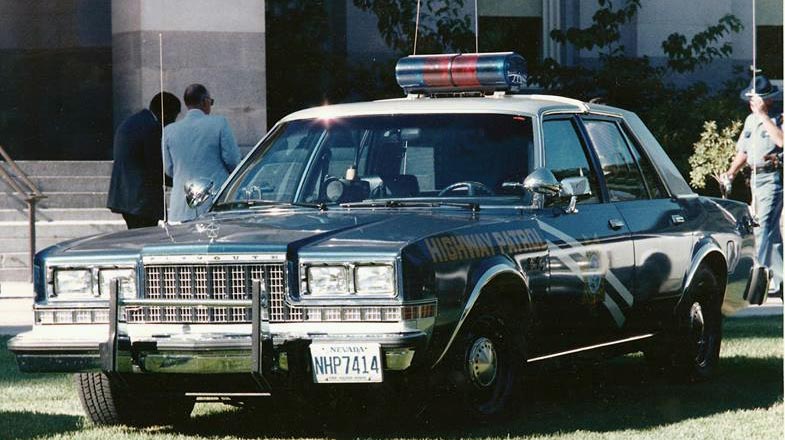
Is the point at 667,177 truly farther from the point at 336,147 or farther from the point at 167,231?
the point at 167,231

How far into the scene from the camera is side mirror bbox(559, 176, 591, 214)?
8016mm

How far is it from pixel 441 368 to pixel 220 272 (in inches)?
39.3

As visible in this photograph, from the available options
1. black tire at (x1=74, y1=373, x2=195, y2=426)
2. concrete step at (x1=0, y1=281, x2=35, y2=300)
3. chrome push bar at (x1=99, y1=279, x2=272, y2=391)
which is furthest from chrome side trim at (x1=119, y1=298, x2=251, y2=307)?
concrete step at (x1=0, y1=281, x2=35, y2=300)

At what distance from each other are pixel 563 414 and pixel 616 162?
159 centimetres

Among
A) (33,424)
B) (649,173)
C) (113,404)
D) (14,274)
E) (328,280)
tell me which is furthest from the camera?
(14,274)

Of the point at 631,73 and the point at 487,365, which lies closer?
the point at 487,365

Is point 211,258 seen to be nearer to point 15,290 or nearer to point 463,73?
point 463,73

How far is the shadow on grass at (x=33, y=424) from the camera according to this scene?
25.3ft

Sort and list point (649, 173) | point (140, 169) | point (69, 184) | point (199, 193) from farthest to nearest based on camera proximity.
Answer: point (69, 184) < point (140, 169) < point (649, 173) < point (199, 193)

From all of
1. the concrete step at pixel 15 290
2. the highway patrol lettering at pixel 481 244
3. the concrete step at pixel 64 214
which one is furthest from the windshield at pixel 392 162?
the concrete step at pixel 64 214

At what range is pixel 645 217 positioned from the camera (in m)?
8.98

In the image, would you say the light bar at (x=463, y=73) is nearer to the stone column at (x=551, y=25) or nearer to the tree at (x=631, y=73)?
the tree at (x=631, y=73)

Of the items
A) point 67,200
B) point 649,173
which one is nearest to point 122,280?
point 649,173

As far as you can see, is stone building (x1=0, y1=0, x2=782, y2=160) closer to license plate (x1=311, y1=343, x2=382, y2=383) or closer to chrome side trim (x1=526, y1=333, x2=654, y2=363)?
chrome side trim (x1=526, y1=333, x2=654, y2=363)
